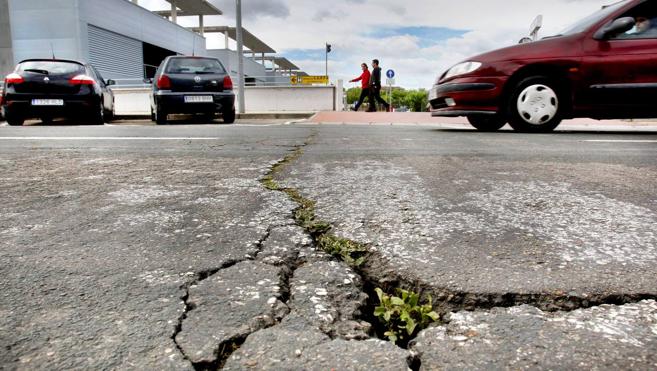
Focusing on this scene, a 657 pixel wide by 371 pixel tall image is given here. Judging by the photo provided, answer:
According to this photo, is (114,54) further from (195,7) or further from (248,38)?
(248,38)

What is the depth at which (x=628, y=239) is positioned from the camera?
1.54m

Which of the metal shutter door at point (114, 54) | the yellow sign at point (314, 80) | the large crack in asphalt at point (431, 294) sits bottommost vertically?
the large crack in asphalt at point (431, 294)

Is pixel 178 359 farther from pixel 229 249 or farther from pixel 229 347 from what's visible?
pixel 229 249

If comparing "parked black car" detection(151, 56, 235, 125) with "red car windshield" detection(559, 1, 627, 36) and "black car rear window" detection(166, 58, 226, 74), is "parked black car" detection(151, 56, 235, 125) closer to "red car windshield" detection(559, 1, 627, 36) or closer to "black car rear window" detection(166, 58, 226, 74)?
"black car rear window" detection(166, 58, 226, 74)

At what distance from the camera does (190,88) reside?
9531 millimetres

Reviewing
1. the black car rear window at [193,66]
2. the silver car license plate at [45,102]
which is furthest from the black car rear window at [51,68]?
the black car rear window at [193,66]

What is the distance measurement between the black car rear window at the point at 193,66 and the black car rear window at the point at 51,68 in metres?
1.64

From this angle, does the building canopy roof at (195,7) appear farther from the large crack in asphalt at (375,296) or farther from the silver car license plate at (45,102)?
the large crack in asphalt at (375,296)

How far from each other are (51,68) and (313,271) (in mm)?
9571

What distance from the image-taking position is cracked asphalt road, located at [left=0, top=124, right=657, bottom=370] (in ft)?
3.03

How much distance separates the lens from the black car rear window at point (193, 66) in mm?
9625

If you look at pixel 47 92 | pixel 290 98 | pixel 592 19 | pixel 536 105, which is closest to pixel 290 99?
pixel 290 98

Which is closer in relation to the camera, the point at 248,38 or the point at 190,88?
the point at 190,88

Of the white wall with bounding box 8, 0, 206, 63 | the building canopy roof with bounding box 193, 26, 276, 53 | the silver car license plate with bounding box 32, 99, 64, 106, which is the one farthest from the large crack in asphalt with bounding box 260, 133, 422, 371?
the building canopy roof with bounding box 193, 26, 276, 53
